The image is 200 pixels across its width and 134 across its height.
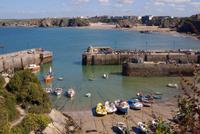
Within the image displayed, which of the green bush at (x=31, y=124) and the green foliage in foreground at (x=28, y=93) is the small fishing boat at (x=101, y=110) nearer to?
the green foliage in foreground at (x=28, y=93)

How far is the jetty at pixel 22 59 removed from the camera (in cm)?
4833

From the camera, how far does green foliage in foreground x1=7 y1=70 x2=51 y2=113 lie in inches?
919

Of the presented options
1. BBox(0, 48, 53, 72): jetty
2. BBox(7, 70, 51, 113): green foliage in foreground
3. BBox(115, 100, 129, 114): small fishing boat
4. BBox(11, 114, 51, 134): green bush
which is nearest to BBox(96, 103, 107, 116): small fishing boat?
BBox(115, 100, 129, 114): small fishing boat

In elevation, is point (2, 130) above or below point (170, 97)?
above

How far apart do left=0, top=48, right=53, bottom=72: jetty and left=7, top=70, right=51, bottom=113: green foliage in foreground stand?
22.5m

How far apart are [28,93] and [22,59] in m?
28.9

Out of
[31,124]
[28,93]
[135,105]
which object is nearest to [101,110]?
[135,105]

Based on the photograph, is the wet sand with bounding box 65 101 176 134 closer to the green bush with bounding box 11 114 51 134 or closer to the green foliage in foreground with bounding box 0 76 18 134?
the green bush with bounding box 11 114 51 134

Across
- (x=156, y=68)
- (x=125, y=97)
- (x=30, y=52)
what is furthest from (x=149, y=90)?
(x=30, y=52)

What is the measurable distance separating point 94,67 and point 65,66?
180 inches

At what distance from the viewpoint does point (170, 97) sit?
32812 millimetres

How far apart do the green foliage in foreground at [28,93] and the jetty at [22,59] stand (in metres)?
22.5

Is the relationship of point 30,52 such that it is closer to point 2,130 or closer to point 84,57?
point 84,57

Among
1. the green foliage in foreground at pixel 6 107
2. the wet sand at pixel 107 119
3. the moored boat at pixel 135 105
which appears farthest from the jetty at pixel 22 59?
the green foliage in foreground at pixel 6 107
